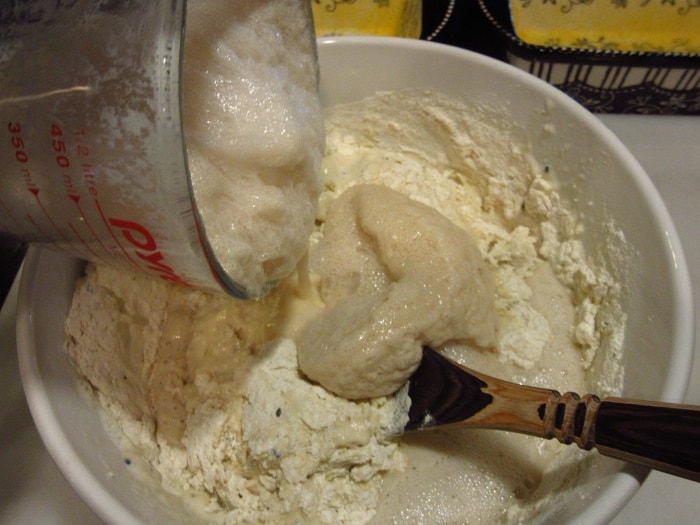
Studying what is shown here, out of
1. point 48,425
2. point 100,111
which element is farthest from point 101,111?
point 48,425

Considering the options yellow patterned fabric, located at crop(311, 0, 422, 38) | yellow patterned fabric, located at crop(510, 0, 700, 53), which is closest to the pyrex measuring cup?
yellow patterned fabric, located at crop(311, 0, 422, 38)

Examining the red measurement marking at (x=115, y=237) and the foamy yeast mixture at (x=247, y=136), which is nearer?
the red measurement marking at (x=115, y=237)

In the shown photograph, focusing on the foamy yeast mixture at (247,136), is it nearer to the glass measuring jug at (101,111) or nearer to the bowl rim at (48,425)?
the glass measuring jug at (101,111)

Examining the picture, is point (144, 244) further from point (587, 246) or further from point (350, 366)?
point (587, 246)

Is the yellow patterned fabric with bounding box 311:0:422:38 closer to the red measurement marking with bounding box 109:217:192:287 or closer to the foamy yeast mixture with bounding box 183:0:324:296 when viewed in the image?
the foamy yeast mixture with bounding box 183:0:324:296

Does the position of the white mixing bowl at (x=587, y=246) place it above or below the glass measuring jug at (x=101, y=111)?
below

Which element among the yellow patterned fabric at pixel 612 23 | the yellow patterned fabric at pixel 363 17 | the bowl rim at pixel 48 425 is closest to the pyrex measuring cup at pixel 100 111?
the bowl rim at pixel 48 425
